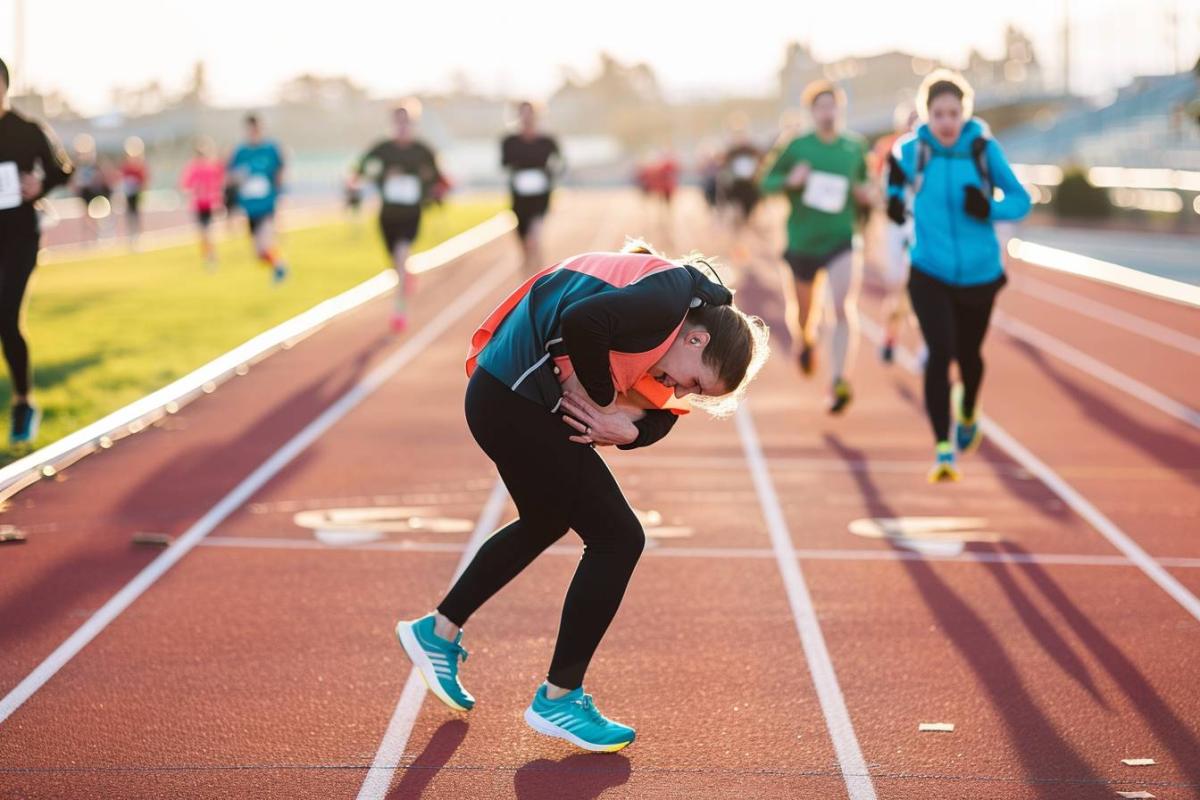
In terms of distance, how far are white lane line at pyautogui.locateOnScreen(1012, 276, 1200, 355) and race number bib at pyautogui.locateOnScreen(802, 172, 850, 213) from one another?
18.7 ft

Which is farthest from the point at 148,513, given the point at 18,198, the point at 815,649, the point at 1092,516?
the point at 1092,516

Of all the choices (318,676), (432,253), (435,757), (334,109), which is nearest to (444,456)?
(318,676)

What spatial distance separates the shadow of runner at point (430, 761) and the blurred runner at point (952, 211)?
154 inches

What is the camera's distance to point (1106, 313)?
17.5 metres

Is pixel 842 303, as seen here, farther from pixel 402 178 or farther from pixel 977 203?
pixel 402 178

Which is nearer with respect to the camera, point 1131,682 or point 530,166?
point 1131,682

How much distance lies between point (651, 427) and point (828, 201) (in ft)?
21.0

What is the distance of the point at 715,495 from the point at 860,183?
314 centimetres

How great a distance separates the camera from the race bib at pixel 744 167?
976 inches

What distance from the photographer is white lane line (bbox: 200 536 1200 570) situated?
23.0ft

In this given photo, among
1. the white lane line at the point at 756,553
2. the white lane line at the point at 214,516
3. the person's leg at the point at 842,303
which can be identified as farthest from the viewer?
the person's leg at the point at 842,303

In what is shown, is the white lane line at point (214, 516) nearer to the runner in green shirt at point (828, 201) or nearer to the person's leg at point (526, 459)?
the person's leg at point (526, 459)

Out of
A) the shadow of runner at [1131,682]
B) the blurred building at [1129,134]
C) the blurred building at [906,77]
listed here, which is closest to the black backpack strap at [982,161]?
the shadow of runner at [1131,682]

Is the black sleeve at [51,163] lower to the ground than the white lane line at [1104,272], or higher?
higher
